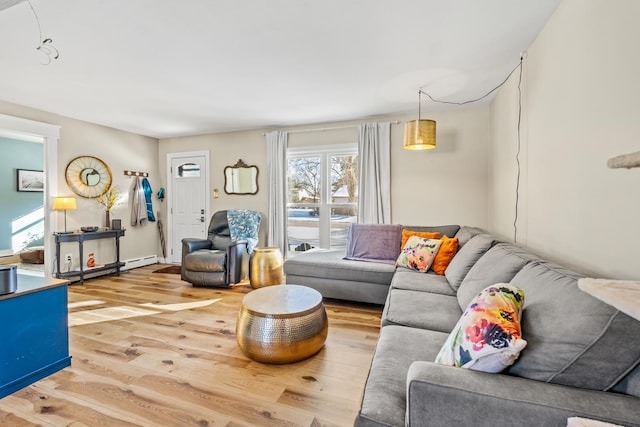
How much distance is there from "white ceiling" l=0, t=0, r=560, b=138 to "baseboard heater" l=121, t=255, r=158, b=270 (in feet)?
8.09

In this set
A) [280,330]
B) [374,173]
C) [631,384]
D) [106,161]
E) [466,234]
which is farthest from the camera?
[106,161]

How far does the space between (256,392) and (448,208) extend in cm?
329

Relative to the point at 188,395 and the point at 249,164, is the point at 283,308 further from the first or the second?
the point at 249,164

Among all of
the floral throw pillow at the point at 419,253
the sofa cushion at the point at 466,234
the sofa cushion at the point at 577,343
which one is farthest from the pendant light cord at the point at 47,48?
the sofa cushion at the point at 466,234

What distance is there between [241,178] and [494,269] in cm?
416

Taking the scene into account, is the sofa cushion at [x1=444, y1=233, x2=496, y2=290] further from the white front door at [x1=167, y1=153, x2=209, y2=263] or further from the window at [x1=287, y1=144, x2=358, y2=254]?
the white front door at [x1=167, y1=153, x2=209, y2=263]

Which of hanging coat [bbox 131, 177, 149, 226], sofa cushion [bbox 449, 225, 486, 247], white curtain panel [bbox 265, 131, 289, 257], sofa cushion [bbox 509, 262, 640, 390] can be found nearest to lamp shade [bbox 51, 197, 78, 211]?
hanging coat [bbox 131, 177, 149, 226]

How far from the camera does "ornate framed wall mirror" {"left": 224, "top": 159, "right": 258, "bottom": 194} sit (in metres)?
4.99

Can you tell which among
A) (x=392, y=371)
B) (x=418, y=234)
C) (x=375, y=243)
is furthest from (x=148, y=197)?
(x=392, y=371)

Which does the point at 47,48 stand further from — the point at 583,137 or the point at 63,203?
the point at 583,137

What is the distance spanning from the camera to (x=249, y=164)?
504 cm

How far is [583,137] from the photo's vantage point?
5.47 ft

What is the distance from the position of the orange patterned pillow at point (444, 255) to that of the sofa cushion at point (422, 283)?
9 centimetres

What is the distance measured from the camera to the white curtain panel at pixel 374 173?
4.18 meters
